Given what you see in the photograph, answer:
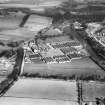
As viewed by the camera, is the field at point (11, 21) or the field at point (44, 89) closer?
the field at point (44, 89)

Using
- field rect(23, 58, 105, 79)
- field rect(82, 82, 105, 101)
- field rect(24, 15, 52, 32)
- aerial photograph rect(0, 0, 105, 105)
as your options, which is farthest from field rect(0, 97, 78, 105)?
field rect(24, 15, 52, 32)

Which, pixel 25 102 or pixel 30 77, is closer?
pixel 25 102

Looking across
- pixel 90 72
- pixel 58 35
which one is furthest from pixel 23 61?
pixel 58 35

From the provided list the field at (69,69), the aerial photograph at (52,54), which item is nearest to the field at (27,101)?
the aerial photograph at (52,54)

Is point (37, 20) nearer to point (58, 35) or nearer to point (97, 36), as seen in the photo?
point (58, 35)

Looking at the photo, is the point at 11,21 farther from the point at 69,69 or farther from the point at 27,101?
the point at 27,101

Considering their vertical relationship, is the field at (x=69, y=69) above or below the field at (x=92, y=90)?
above

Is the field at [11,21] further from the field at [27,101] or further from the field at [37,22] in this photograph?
the field at [27,101]

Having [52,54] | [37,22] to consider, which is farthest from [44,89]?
[37,22]
